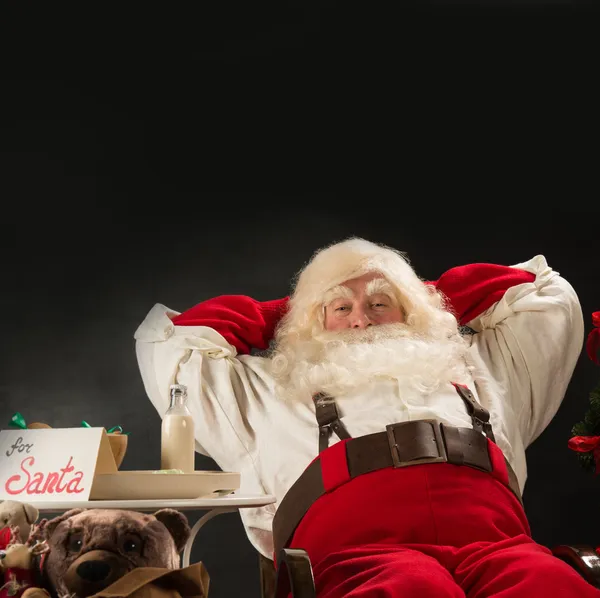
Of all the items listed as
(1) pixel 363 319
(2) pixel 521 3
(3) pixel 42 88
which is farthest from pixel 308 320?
(2) pixel 521 3

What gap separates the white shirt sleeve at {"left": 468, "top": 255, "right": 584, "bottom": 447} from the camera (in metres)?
1.97

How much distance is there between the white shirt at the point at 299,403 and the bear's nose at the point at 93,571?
598 millimetres

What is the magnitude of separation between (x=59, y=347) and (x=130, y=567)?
119 cm

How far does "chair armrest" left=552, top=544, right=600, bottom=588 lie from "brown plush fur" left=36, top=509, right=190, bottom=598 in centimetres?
73

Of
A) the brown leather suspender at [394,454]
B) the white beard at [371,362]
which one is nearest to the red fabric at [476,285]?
the white beard at [371,362]

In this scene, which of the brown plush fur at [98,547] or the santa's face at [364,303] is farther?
the santa's face at [364,303]

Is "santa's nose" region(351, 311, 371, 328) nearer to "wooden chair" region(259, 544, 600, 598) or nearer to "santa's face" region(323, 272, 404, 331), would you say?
"santa's face" region(323, 272, 404, 331)

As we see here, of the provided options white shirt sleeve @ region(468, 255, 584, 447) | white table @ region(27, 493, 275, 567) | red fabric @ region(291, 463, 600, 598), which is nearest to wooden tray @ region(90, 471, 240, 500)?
white table @ region(27, 493, 275, 567)

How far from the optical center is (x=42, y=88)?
247 cm

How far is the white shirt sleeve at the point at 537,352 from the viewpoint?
1971mm

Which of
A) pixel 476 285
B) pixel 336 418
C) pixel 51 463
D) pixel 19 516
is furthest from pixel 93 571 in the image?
pixel 476 285

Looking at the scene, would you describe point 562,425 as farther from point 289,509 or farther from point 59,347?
point 59,347

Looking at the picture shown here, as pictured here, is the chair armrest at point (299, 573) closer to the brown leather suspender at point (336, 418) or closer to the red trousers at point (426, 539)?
the red trousers at point (426, 539)

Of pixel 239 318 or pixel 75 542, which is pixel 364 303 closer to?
pixel 239 318
